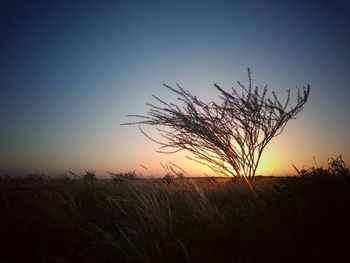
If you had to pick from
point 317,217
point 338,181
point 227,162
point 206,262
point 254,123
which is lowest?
point 206,262

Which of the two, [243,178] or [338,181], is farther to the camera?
[243,178]

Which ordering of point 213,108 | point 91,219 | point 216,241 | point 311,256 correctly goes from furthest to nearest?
point 213,108
point 91,219
point 216,241
point 311,256

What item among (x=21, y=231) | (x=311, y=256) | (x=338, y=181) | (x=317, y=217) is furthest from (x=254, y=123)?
(x=21, y=231)

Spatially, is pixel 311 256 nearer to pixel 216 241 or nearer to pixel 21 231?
pixel 216 241

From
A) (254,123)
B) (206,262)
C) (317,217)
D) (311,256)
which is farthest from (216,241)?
(254,123)

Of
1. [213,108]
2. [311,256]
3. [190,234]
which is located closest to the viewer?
[311,256]

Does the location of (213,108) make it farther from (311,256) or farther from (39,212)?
(311,256)

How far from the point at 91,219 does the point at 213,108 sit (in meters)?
4.53

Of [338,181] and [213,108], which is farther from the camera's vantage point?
[213,108]

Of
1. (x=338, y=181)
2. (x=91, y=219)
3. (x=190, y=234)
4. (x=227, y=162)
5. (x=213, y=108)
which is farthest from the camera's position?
(x=227, y=162)

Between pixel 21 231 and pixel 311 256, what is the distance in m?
4.12

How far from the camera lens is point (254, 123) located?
8.81 metres

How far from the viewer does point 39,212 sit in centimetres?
558

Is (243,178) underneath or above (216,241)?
above
